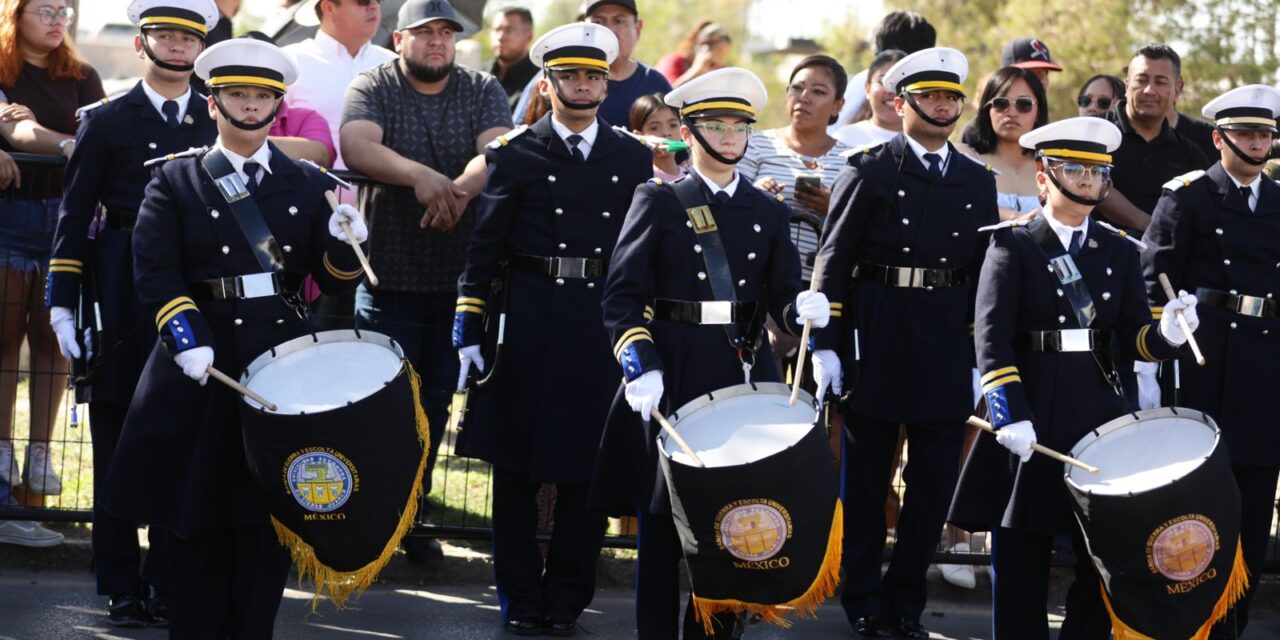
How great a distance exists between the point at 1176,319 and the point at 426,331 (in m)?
3.15

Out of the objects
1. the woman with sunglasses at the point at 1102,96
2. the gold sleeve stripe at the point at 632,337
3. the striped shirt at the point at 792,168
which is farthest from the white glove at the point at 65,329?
the woman with sunglasses at the point at 1102,96

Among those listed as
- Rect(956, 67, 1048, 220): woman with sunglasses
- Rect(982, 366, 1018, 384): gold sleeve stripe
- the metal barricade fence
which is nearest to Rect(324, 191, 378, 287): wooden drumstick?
the metal barricade fence

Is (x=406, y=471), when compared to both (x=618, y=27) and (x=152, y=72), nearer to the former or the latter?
(x=152, y=72)

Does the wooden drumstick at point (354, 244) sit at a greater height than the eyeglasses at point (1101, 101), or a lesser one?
lesser

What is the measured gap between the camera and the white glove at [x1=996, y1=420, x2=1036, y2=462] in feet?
20.7

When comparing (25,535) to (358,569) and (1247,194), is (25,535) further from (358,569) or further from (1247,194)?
(1247,194)

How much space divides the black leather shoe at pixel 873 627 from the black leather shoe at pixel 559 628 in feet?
3.61

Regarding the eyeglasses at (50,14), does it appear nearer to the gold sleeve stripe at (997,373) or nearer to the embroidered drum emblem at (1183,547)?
the gold sleeve stripe at (997,373)

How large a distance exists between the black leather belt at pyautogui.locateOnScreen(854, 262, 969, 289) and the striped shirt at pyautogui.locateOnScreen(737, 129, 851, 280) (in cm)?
84

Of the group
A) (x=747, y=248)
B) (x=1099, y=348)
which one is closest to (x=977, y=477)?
(x=1099, y=348)

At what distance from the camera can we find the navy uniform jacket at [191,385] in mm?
6188

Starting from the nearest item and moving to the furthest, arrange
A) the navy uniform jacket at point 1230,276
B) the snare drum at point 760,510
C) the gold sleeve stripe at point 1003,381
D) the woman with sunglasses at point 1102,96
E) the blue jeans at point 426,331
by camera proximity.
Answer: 1. the snare drum at point 760,510
2. the gold sleeve stripe at point 1003,381
3. the navy uniform jacket at point 1230,276
4. the blue jeans at point 426,331
5. the woman with sunglasses at point 1102,96

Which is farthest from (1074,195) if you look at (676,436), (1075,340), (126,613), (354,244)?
(126,613)

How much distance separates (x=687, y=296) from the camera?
6.49 m
